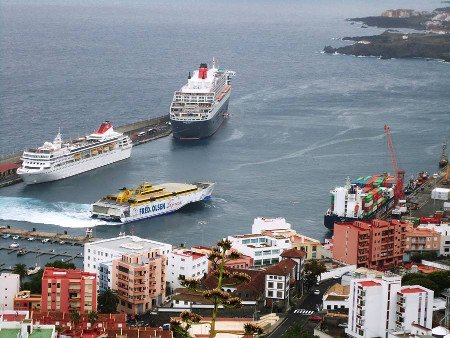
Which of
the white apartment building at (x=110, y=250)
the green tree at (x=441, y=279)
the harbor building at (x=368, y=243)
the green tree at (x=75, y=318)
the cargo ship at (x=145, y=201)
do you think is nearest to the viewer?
the green tree at (x=75, y=318)

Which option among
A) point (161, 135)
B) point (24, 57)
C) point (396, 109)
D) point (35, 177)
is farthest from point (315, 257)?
point (24, 57)

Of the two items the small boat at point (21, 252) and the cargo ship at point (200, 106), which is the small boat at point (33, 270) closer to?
the small boat at point (21, 252)

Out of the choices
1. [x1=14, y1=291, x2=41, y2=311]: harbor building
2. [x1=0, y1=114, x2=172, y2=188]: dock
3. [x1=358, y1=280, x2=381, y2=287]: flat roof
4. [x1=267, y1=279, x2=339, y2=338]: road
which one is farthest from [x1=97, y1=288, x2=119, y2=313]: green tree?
[x1=0, y1=114, x2=172, y2=188]: dock

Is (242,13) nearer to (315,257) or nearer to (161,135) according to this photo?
(161,135)

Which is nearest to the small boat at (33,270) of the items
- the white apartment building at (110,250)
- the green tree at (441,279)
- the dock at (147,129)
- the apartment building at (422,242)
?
the white apartment building at (110,250)

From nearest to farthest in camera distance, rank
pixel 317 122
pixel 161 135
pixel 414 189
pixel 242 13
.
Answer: pixel 414 189 < pixel 161 135 < pixel 317 122 < pixel 242 13
